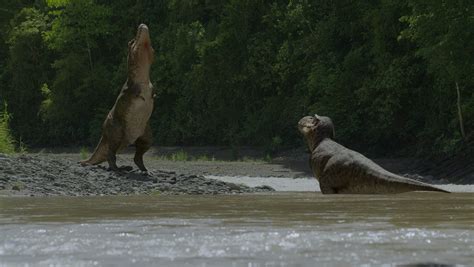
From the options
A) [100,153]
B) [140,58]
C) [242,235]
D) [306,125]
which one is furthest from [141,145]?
[242,235]

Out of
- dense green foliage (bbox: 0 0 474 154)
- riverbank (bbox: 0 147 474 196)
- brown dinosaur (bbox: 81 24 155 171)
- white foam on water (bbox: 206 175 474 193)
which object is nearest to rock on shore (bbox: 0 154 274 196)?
riverbank (bbox: 0 147 474 196)

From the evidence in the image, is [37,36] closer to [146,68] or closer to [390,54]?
[390,54]

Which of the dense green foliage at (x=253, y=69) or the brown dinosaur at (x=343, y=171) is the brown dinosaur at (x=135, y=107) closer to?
the brown dinosaur at (x=343, y=171)

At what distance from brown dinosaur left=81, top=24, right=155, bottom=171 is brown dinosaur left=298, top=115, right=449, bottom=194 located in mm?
3095

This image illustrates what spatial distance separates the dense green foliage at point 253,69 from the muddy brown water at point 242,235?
46.5 ft

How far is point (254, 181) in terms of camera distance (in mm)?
23109

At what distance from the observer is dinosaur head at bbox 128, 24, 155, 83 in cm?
1845

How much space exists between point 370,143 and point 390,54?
3175 mm

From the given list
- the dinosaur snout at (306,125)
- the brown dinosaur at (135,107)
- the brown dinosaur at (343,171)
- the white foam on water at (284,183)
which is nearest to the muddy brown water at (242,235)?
the brown dinosaur at (343,171)

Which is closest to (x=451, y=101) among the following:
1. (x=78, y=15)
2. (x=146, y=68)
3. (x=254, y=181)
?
(x=254, y=181)

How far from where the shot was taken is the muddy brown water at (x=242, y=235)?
569 centimetres

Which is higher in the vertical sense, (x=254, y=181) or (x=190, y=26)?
(x=190, y=26)

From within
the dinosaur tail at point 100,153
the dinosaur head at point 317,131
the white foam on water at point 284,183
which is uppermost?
the dinosaur head at point 317,131

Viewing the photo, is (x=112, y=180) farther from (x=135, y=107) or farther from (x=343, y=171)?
(x=343, y=171)
